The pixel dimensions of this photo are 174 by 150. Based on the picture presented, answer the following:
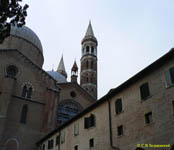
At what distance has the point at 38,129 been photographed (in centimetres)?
2420

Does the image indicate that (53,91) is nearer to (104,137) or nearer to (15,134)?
(15,134)

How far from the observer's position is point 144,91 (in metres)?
13.8

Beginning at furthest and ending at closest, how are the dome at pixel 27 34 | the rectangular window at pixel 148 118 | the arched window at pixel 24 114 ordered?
the dome at pixel 27 34
the arched window at pixel 24 114
the rectangular window at pixel 148 118

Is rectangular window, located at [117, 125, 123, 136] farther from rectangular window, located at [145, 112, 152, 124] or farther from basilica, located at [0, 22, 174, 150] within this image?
rectangular window, located at [145, 112, 152, 124]

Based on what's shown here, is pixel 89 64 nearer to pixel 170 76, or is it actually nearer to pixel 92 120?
pixel 92 120

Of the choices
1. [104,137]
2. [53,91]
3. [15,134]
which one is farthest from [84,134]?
[53,91]

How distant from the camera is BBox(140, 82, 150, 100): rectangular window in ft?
44.4

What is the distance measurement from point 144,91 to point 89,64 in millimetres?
31443

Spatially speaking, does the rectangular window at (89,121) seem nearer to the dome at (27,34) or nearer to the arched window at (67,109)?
the arched window at (67,109)

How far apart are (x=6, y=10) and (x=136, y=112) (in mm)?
9286

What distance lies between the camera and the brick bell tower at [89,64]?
141 ft

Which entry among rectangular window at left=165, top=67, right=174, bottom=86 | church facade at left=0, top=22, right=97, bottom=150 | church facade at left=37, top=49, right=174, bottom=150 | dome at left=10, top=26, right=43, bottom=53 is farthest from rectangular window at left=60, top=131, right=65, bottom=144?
dome at left=10, top=26, right=43, bottom=53

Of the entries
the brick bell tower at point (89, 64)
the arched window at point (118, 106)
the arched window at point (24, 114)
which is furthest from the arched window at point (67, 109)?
the arched window at point (118, 106)

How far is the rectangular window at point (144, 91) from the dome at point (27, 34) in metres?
23.3
